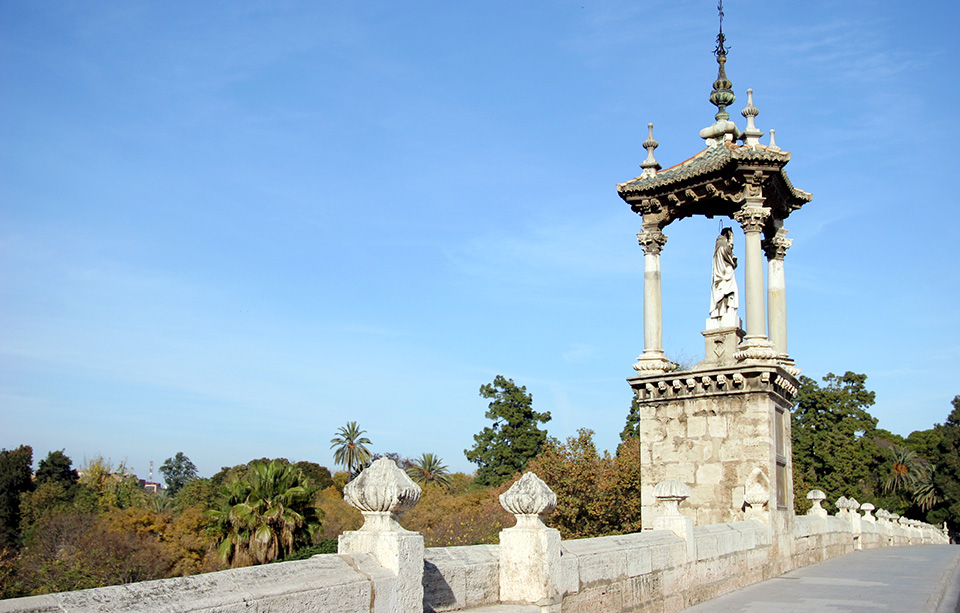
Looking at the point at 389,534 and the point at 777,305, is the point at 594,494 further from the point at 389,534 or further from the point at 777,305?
the point at 389,534

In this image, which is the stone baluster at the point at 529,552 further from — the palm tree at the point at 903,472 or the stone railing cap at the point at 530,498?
the palm tree at the point at 903,472

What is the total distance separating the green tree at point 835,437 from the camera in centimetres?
5725

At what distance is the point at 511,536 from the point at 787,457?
9.48 meters

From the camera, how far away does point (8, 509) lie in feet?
179

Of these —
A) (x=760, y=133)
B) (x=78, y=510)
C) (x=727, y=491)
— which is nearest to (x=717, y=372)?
(x=727, y=491)

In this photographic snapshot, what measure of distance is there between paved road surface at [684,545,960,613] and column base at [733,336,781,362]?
Result: 3.55 m

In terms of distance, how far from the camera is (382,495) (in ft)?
18.3

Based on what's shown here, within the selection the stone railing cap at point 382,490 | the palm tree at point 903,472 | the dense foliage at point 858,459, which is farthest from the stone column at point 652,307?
the palm tree at point 903,472

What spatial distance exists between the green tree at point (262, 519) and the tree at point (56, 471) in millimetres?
38991

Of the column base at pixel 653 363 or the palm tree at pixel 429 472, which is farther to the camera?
the palm tree at pixel 429 472

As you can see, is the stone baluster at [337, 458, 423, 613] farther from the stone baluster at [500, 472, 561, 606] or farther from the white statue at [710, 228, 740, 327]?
the white statue at [710, 228, 740, 327]

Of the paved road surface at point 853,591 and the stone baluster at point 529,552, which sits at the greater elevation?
the stone baluster at point 529,552

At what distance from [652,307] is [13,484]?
5509 centimetres

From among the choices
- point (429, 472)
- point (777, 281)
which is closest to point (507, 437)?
point (429, 472)
